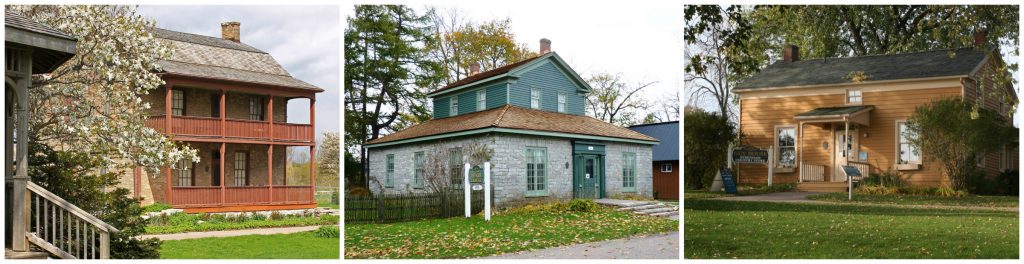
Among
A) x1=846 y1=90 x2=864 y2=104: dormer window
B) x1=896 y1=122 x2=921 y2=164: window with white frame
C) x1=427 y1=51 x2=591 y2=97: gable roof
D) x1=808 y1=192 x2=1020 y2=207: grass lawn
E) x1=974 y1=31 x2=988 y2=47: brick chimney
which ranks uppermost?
x1=974 y1=31 x2=988 y2=47: brick chimney

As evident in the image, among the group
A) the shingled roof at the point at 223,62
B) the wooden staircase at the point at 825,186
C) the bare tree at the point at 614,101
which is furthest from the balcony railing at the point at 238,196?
the wooden staircase at the point at 825,186

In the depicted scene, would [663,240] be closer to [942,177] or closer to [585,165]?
[585,165]

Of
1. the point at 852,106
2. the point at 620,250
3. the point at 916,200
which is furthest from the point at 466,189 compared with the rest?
the point at 916,200

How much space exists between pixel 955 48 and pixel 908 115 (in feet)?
2.53

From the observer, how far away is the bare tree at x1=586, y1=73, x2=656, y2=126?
311 inches

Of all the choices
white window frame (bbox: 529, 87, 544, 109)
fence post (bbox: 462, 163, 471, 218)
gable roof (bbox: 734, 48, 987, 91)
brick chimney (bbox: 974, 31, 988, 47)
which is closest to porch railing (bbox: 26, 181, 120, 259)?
fence post (bbox: 462, 163, 471, 218)

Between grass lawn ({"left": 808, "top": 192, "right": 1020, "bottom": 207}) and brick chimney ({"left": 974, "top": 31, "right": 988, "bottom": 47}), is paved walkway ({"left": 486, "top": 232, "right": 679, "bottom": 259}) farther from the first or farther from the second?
brick chimney ({"left": 974, "top": 31, "right": 988, "bottom": 47})

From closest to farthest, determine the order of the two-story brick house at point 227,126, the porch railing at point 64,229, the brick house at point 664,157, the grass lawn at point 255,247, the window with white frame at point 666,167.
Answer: the porch railing at point 64,229 < the brick house at point 664,157 < the window with white frame at point 666,167 < the grass lawn at point 255,247 < the two-story brick house at point 227,126

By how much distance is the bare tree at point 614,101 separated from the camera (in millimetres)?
7887

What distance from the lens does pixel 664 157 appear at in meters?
8.01

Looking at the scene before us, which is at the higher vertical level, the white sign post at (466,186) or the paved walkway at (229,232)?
the white sign post at (466,186)

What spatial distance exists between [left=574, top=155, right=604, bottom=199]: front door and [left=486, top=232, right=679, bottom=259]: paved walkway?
677mm

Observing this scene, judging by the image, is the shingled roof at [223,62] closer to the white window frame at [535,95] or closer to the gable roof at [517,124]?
the gable roof at [517,124]

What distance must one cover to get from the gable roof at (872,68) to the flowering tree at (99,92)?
635 centimetres
